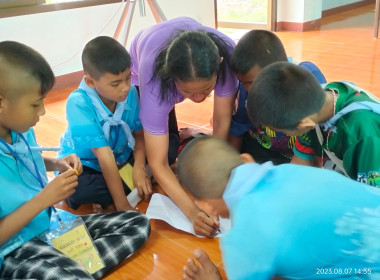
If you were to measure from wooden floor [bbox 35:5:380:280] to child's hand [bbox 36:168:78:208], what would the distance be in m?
0.28

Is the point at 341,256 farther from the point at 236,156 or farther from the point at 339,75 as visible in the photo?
the point at 339,75

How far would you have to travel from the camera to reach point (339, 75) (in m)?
2.57

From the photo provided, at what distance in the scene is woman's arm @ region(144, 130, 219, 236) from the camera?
116cm

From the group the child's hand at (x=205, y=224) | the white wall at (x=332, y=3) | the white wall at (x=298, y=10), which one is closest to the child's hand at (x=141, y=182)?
the child's hand at (x=205, y=224)

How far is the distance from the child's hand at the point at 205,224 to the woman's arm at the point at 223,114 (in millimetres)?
364

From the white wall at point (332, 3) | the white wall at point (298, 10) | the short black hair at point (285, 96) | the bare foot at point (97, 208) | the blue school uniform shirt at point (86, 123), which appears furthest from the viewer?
the white wall at point (332, 3)

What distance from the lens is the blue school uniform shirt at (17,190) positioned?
37.8 inches

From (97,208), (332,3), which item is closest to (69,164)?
(97,208)

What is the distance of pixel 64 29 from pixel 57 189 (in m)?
2.08

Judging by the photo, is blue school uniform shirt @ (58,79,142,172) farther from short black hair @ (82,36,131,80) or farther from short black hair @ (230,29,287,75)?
short black hair @ (230,29,287,75)

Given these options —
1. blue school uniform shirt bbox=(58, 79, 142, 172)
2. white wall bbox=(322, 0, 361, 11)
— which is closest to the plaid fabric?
blue school uniform shirt bbox=(58, 79, 142, 172)

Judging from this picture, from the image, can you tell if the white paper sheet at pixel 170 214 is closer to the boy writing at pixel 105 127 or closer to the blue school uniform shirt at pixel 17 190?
the boy writing at pixel 105 127

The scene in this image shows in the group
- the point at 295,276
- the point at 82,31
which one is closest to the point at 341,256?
the point at 295,276

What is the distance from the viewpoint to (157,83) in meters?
1.20
